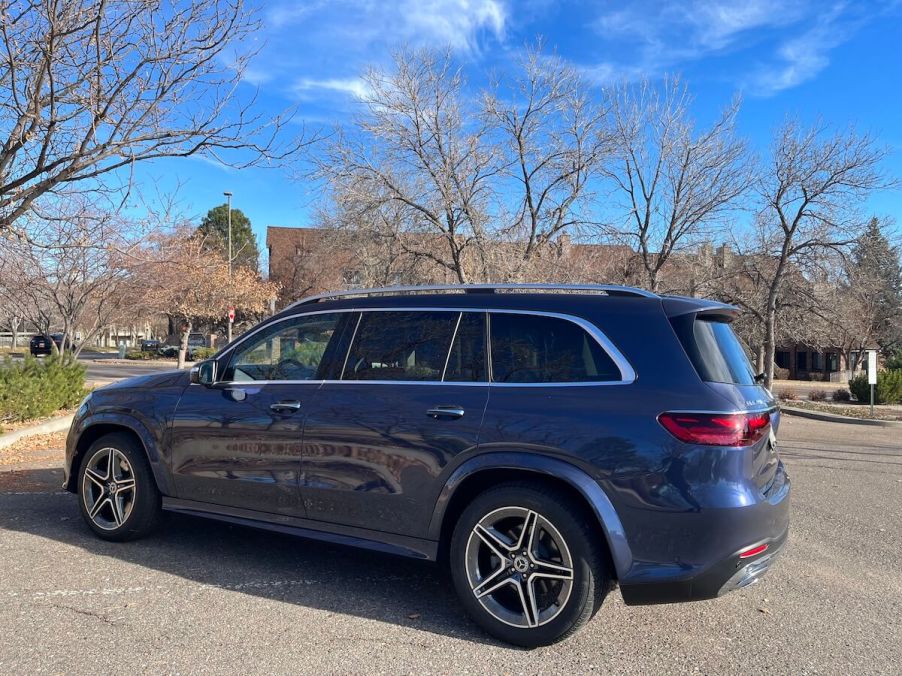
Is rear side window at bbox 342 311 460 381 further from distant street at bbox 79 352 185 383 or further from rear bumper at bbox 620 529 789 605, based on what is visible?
distant street at bbox 79 352 185 383

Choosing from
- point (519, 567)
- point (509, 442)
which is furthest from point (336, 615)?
point (509, 442)

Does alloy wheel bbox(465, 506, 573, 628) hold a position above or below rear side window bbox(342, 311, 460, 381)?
below

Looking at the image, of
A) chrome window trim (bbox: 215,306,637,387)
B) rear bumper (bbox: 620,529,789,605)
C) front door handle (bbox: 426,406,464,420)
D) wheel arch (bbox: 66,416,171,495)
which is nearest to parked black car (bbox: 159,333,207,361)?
wheel arch (bbox: 66,416,171,495)

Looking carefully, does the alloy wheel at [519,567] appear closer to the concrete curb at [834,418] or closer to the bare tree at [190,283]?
the bare tree at [190,283]

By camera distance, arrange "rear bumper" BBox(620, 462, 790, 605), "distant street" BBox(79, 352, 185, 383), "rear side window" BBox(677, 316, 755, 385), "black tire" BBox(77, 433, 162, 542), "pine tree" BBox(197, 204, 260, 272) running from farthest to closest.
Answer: "pine tree" BBox(197, 204, 260, 272) < "distant street" BBox(79, 352, 185, 383) < "black tire" BBox(77, 433, 162, 542) < "rear side window" BBox(677, 316, 755, 385) < "rear bumper" BBox(620, 462, 790, 605)

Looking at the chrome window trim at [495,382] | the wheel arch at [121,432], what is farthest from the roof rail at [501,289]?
the wheel arch at [121,432]

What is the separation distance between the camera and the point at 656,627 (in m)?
3.81

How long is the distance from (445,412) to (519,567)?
89 centimetres

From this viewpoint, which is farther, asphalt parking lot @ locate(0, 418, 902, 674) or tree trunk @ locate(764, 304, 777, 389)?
tree trunk @ locate(764, 304, 777, 389)

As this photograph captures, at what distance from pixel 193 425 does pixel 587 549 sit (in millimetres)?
2760

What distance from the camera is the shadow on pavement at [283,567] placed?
4.01 metres

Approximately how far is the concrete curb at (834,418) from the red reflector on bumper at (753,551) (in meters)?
14.7

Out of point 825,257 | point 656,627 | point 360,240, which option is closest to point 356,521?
point 656,627

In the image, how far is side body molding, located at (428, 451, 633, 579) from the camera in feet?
11.0
